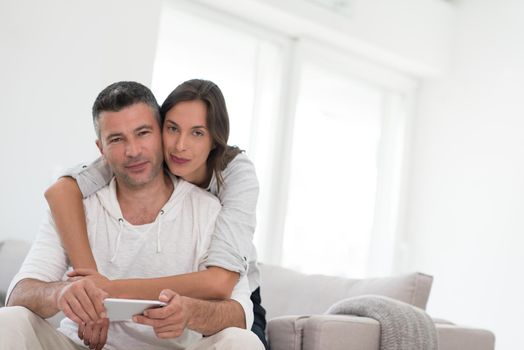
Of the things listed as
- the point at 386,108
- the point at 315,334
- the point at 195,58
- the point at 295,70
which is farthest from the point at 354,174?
the point at 315,334

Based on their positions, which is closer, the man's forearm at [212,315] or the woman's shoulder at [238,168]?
the man's forearm at [212,315]

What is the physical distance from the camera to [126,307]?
170 centimetres

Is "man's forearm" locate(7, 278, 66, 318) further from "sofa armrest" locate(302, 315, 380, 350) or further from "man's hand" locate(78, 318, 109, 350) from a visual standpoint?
"sofa armrest" locate(302, 315, 380, 350)

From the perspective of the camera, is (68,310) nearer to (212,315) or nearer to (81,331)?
(81,331)

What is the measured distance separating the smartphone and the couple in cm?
3

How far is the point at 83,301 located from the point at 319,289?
1367mm

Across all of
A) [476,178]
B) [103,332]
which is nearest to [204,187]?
[103,332]

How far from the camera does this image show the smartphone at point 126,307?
5.42 feet

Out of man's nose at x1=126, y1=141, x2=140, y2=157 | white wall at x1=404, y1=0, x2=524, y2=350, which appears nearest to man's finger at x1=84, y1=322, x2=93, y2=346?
man's nose at x1=126, y1=141, x2=140, y2=157

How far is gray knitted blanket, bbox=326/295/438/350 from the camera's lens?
223 cm

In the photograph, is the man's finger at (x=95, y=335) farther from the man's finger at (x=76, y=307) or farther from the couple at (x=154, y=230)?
the man's finger at (x=76, y=307)

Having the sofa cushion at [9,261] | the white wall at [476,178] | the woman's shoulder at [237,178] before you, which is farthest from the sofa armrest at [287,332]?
the white wall at [476,178]

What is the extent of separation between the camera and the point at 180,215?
2172 millimetres

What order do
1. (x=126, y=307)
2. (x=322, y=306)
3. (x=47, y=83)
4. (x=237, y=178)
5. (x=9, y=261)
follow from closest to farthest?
(x=126, y=307), (x=237, y=178), (x=322, y=306), (x=9, y=261), (x=47, y=83)
